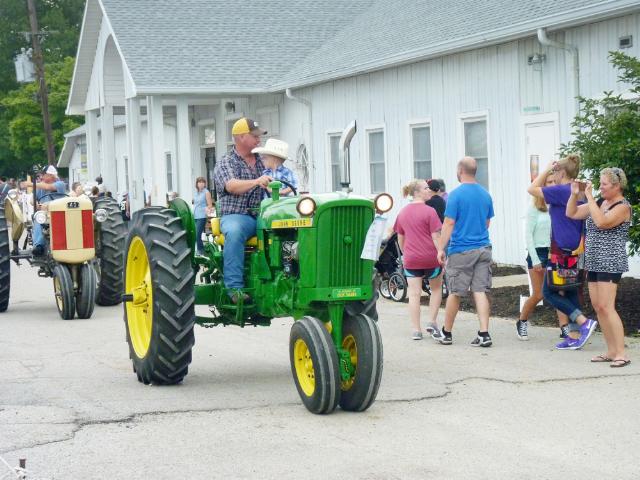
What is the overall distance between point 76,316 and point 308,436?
8.10m

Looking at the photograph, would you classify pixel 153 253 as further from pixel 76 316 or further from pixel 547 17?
pixel 547 17

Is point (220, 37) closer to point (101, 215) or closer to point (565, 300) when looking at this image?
point (101, 215)

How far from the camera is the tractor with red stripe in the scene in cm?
1485

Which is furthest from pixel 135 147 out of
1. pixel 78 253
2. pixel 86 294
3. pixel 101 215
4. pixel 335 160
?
pixel 86 294

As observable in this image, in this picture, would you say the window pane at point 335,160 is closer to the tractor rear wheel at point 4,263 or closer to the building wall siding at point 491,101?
the building wall siding at point 491,101

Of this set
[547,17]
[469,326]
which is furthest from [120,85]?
[469,326]

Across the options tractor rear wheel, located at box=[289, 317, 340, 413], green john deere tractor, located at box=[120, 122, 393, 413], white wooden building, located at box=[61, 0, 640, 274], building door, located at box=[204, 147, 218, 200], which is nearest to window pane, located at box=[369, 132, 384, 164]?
white wooden building, located at box=[61, 0, 640, 274]

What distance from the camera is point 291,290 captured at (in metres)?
8.89

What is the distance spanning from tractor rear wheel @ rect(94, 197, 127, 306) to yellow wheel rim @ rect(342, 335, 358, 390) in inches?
309

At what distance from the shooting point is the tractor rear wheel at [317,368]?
816cm

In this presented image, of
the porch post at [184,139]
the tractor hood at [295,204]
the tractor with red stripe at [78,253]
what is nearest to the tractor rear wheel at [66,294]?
the tractor with red stripe at [78,253]

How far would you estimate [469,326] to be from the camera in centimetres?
1336

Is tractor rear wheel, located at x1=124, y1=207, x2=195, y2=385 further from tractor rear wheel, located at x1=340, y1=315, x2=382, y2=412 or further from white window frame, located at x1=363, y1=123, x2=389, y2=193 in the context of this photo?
white window frame, located at x1=363, y1=123, x2=389, y2=193

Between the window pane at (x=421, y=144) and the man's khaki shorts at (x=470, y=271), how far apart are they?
9.94 metres
